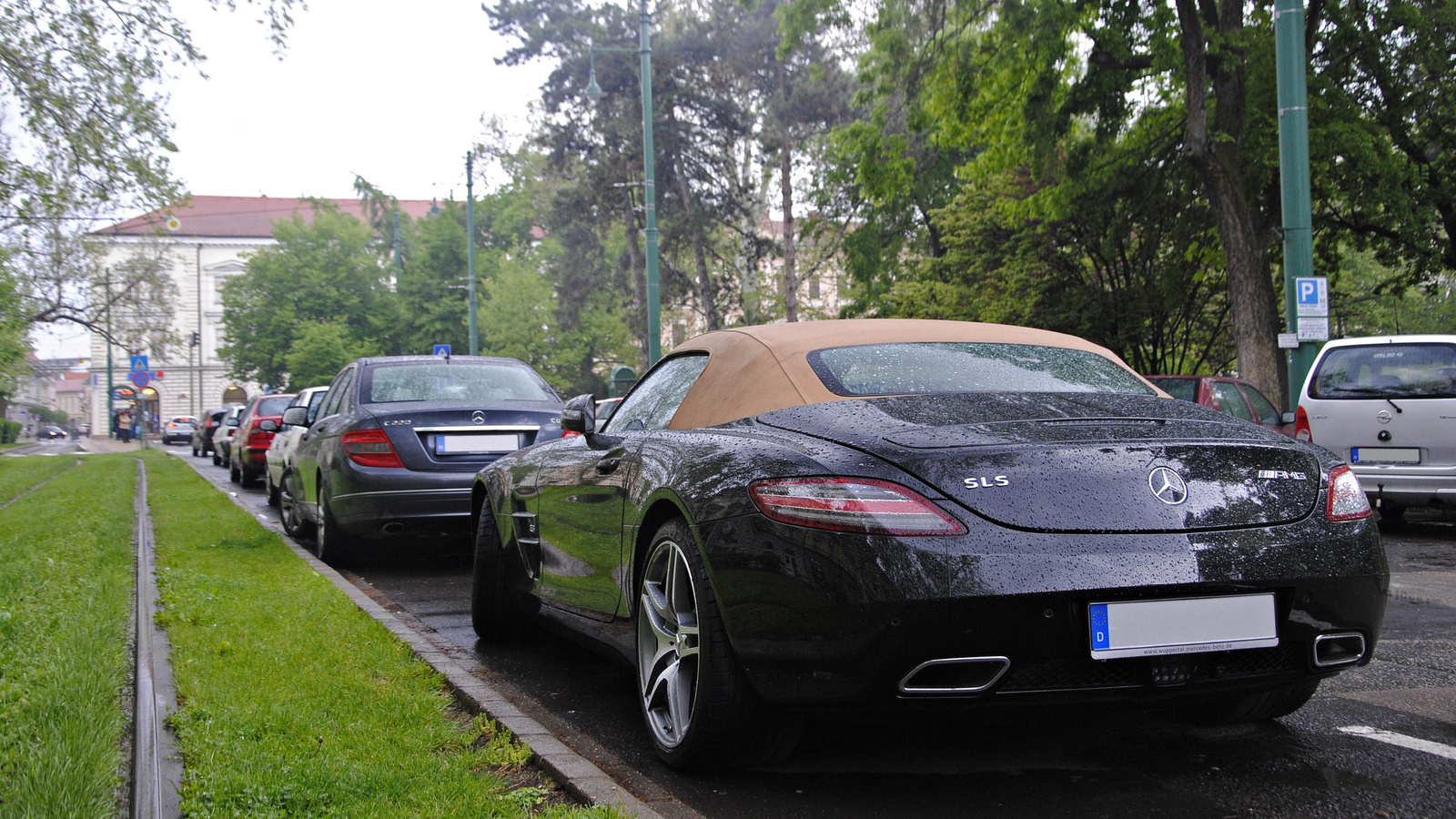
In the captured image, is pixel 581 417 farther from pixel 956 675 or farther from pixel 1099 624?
pixel 1099 624

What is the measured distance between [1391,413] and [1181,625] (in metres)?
8.81

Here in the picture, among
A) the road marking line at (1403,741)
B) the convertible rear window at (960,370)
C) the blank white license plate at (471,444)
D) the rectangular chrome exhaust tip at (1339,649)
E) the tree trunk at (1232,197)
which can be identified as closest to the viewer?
the rectangular chrome exhaust tip at (1339,649)

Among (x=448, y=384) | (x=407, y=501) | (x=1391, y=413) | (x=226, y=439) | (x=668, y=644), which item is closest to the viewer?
(x=668, y=644)

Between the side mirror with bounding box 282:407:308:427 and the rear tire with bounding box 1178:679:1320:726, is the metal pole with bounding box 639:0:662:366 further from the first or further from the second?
the rear tire with bounding box 1178:679:1320:726

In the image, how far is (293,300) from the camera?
6012cm

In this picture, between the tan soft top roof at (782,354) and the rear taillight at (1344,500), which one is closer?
the rear taillight at (1344,500)

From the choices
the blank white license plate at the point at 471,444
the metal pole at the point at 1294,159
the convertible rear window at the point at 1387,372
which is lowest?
the blank white license plate at the point at 471,444

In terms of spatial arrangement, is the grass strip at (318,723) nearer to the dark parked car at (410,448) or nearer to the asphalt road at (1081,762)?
the asphalt road at (1081,762)

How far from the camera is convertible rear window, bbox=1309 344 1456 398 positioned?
10.6 meters

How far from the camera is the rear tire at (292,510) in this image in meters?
11.1

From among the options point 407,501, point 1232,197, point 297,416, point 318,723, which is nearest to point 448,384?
point 407,501

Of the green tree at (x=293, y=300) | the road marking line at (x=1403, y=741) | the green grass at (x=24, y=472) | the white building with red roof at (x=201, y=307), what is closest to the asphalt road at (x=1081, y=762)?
the road marking line at (x=1403, y=741)

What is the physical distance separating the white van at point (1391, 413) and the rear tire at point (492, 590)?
7.73 meters

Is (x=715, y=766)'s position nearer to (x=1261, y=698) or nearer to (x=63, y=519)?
(x=1261, y=698)
